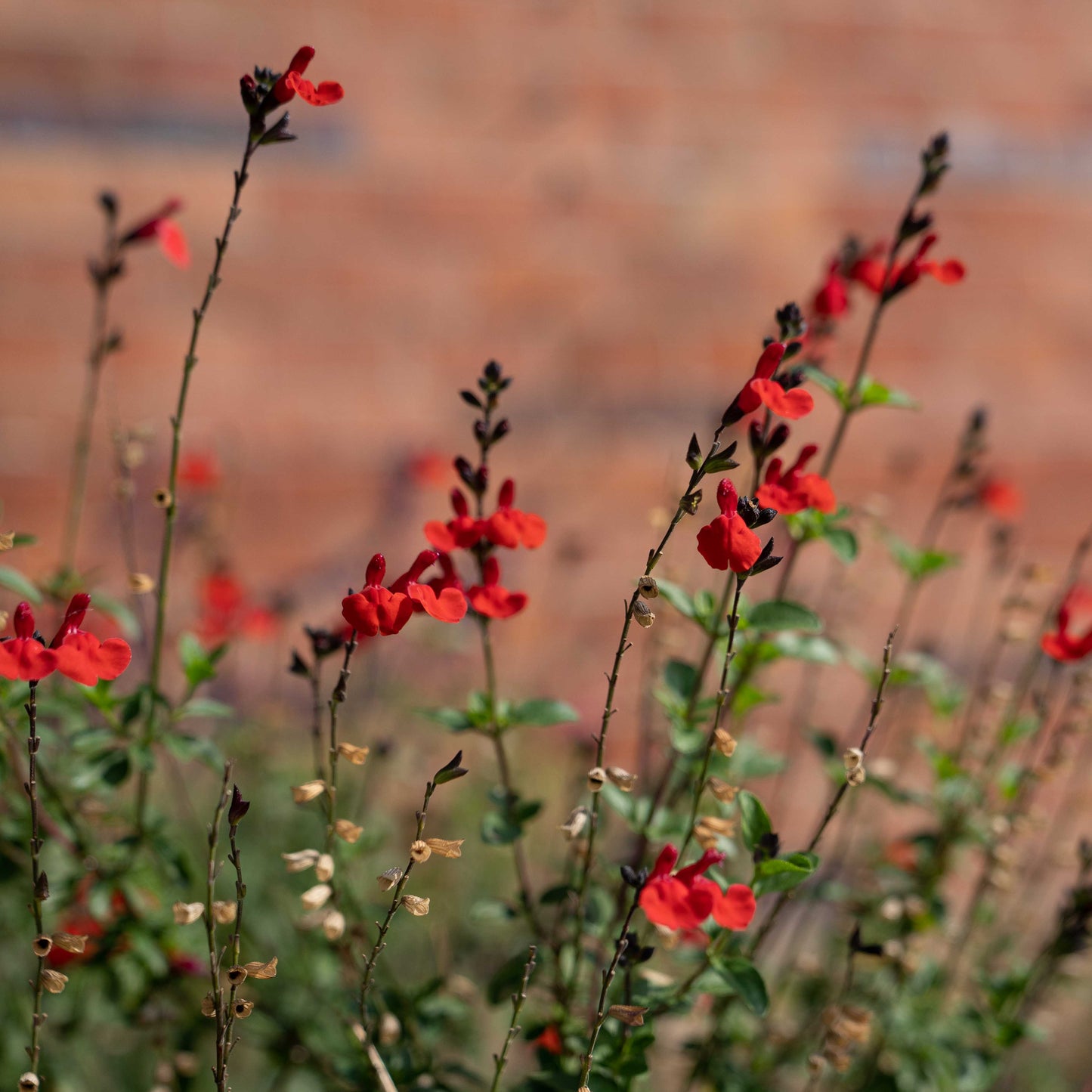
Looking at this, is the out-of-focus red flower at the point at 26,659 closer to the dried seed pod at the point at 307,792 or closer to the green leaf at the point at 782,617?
the dried seed pod at the point at 307,792

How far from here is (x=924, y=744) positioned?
44.3 inches

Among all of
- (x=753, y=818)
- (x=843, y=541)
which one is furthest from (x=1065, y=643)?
(x=753, y=818)

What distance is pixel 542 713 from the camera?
2.74ft

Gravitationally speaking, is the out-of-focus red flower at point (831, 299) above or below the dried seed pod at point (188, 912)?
above

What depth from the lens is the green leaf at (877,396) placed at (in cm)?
87

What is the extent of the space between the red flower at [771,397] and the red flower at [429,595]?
0.20 m

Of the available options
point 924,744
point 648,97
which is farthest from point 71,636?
point 648,97

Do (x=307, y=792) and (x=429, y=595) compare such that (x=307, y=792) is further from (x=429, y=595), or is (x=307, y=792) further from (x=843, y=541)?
(x=843, y=541)

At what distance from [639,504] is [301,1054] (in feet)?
6.14

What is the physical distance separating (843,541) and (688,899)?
0.32 meters

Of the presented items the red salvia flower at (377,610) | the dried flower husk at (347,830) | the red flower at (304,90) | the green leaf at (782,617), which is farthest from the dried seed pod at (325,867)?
the red flower at (304,90)

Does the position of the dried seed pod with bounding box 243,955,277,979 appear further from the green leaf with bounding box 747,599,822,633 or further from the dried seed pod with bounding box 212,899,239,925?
the green leaf with bounding box 747,599,822,633

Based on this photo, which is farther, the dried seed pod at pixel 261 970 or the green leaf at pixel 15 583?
the green leaf at pixel 15 583

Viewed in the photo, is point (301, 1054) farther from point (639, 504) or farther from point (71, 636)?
point (639, 504)
